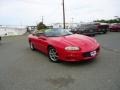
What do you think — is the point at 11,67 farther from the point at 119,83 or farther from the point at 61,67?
the point at 119,83

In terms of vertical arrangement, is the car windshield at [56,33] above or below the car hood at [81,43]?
above

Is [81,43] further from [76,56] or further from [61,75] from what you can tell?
[61,75]

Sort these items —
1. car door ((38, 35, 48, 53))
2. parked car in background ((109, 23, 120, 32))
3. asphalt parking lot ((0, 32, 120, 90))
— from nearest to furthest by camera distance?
asphalt parking lot ((0, 32, 120, 90)), car door ((38, 35, 48, 53)), parked car in background ((109, 23, 120, 32))

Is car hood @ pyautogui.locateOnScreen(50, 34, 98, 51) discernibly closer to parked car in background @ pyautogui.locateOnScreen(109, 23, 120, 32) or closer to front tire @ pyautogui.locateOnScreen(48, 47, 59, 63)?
front tire @ pyautogui.locateOnScreen(48, 47, 59, 63)

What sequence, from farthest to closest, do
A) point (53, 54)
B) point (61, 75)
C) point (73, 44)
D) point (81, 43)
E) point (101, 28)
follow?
point (101, 28)
point (53, 54)
point (81, 43)
point (73, 44)
point (61, 75)

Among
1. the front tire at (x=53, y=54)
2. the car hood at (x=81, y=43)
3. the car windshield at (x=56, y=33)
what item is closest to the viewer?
the car hood at (x=81, y=43)

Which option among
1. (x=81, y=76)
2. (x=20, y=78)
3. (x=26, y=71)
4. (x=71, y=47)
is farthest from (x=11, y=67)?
(x=81, y=76)

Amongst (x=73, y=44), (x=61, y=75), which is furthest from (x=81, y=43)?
(x=61, y=75)

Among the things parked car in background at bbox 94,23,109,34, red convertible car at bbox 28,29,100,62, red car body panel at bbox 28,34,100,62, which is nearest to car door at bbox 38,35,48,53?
red convertible car at bbox 28,29,100,62

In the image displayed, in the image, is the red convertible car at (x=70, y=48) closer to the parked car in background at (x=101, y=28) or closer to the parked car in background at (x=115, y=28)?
the parked car in background at (x=101, y=28)

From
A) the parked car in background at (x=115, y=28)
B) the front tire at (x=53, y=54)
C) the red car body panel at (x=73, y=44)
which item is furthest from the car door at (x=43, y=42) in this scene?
the parked car in background at (x=115, y=28)

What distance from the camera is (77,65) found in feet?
20.4


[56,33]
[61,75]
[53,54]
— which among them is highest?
[56,33]

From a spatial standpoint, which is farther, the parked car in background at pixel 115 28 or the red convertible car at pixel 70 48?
the parked car in background at pixel 115 28
